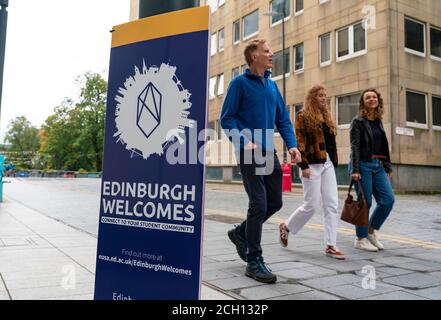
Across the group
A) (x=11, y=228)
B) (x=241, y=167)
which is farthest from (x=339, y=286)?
(x=11, y=228)

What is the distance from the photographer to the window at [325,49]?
2241 centimetres

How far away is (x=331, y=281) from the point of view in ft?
11.1

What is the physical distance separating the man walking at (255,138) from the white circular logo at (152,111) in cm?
152

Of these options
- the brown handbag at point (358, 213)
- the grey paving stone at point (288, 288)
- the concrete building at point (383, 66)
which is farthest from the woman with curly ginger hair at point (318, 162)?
the concrete building at point (383, 66)

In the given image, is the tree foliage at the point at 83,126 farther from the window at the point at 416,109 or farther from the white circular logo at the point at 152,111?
the white circular logo at the point at 152,111

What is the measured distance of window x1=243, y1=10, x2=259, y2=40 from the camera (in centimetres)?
2836

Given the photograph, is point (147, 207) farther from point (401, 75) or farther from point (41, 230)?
point (401, 75)

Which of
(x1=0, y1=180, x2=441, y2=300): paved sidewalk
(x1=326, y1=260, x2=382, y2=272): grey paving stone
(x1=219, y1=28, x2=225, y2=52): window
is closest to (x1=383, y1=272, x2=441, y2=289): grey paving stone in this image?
(x1=0, y1=180, x2=441, y2=300): paved sidewalk

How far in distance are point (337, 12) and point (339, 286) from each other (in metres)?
20.9

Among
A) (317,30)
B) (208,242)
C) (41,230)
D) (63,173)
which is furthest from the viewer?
(63,173)

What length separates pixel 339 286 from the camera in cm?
322

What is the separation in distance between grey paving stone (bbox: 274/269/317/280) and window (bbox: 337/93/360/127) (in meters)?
18.0

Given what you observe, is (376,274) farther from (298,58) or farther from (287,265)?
(298,58)

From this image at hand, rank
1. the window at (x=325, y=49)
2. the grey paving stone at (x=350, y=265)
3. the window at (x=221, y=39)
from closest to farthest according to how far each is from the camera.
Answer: the grey paving stone at (x=350, y=265), the window at (x=325, y=49), the window at (x=221, y=39)
